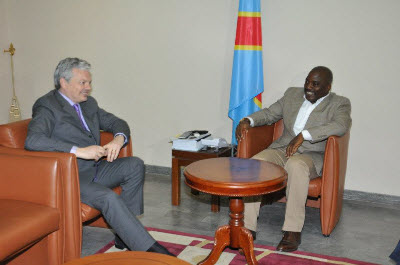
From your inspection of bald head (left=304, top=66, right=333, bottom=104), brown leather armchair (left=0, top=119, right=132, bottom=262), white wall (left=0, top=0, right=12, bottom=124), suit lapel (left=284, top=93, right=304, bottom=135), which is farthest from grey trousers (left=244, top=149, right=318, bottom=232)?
white wall (left=0, top=0, right=12, bottom=124)

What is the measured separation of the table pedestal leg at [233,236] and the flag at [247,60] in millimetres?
1655

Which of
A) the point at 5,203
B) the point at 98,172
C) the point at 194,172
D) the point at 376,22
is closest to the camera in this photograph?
the point at 5,203

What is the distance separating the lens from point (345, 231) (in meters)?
3.62

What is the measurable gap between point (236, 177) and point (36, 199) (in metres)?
1.14

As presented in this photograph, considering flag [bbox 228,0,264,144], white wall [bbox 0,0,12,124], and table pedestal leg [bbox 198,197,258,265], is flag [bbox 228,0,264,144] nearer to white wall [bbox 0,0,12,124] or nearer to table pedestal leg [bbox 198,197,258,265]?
table pedestal leg [bbox 198,197,258,265]

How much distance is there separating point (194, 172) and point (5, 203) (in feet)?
3.54

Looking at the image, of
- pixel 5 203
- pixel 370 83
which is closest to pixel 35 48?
pixel 5 203

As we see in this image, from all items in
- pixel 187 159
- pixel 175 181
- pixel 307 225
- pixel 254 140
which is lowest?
pixel 307 225

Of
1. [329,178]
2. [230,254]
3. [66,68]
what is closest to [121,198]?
[230,254]

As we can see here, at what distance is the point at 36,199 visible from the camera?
8.55ft

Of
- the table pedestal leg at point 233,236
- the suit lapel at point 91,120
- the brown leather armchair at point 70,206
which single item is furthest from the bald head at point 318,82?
the brown leather armchair at point 70,206

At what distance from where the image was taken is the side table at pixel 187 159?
399 cm

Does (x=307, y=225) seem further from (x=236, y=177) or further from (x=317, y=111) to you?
(x=236, y=177)

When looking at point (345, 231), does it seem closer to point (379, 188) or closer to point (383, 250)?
point (383, 250)
